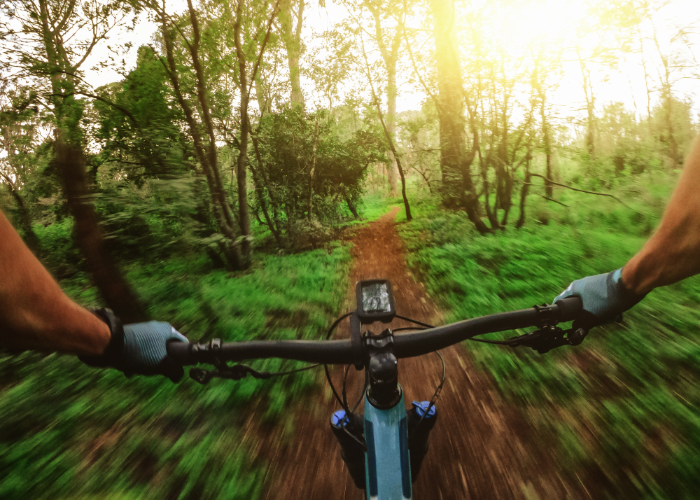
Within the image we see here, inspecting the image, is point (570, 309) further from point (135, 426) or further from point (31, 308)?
point (135, 426)

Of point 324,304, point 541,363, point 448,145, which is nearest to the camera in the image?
point 541,363

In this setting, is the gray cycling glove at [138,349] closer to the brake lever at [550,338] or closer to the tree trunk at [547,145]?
the brake lever at [550,338]

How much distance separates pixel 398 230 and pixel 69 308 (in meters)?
12.0

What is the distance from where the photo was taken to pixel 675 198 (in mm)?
800

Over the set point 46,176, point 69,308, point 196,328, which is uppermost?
point 46,176

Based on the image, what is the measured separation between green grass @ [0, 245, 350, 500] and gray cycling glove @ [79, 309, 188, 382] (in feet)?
5.24

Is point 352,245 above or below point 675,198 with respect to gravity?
below

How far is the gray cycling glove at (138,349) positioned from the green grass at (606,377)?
2.57 metres

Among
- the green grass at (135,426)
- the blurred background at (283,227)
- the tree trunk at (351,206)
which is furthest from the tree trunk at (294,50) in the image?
the green grass at (135,426)

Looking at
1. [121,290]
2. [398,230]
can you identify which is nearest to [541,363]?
[121,290]

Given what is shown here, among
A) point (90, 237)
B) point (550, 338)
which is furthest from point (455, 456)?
point (90, 237)

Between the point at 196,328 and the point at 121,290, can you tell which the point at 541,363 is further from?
the point at 121,290

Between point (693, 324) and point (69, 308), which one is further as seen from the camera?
point (693, 324)

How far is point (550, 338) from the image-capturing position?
125 centimetres
